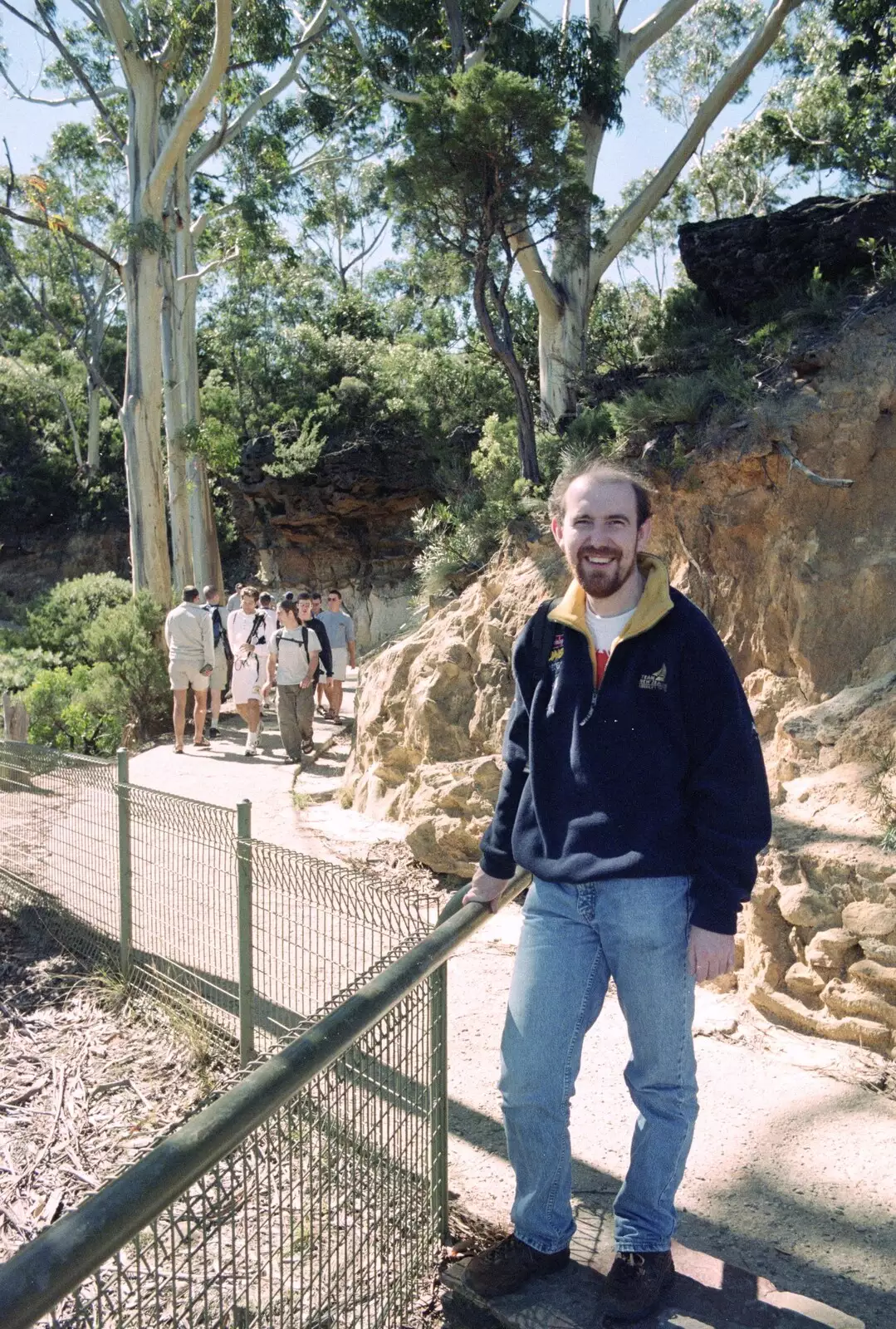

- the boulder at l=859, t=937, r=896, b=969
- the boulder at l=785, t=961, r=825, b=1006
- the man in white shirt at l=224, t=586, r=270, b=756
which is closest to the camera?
the boulder at l=859, t=937, r=896, b=969

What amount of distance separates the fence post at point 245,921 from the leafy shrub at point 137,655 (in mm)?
10115

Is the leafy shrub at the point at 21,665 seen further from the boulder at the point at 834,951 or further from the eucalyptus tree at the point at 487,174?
the boulder at the point at 834,951

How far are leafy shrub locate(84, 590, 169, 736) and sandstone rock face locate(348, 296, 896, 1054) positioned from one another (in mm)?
6098

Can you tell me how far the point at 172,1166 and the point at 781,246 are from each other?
10.3 metres

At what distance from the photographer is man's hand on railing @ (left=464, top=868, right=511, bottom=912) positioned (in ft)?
8.81

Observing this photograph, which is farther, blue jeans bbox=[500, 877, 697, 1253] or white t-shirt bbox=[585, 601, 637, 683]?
→ white t-shirt bbox=[585, 601, 637, 683]

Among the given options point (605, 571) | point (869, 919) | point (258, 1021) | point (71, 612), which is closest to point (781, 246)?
point (869, 919)

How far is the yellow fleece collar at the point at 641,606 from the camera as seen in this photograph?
2.37 m

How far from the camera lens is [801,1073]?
414 centimetres

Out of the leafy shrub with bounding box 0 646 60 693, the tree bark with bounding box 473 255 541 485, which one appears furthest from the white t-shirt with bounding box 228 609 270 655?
the leafy shrub with bounding box 0 646 60 693

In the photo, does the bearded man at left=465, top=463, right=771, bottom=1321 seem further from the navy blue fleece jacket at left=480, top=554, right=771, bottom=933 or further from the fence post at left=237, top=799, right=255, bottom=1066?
the fence post at left=237, top=799, right=255, bottom=1066

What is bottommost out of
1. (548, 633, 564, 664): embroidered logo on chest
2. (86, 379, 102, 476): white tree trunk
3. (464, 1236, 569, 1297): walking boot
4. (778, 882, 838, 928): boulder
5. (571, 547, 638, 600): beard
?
(464, 1236, 569, 1297): walking boot

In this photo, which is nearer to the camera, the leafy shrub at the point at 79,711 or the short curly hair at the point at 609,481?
the short curly hair at the point at 609,481

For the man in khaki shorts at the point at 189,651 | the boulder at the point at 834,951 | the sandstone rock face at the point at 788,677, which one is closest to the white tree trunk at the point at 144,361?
the man in khaki shorts at the point at 189,651
